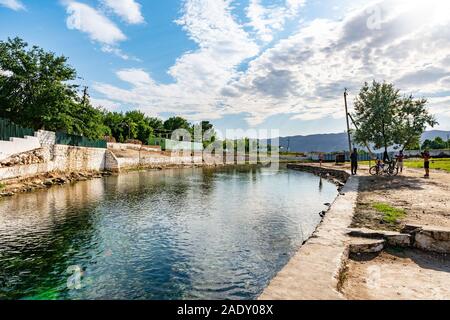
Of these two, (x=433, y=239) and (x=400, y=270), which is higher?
(x=433, y=239)

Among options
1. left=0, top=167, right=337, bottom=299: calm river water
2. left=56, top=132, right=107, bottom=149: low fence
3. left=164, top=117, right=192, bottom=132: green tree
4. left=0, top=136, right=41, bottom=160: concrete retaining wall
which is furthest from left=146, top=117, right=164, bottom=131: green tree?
left=0, top=167, right=337, bottom=299: calm river water

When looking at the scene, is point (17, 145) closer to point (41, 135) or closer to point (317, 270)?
point (41, 135)

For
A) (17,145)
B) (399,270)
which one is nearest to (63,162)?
(17,145)

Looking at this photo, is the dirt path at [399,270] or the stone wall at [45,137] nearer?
the dirt path at [399,270]

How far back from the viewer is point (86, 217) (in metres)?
15.7

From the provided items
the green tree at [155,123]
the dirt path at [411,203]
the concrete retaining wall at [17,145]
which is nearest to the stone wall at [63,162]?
the concrete retaining wall at [17,145]

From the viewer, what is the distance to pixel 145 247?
1094 cm

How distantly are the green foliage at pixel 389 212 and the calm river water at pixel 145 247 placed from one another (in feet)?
→ 10.2

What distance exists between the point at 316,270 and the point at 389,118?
2739cm

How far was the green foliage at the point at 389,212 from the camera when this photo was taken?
35.8 feet

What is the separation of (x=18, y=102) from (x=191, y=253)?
34.5 metres

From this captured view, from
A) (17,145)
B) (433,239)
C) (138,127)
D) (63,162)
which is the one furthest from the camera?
(138,127)

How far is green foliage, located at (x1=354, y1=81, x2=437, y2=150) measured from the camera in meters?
27.9

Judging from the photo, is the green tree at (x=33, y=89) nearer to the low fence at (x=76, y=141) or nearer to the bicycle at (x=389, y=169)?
the low fence at (x=76, y=141)
